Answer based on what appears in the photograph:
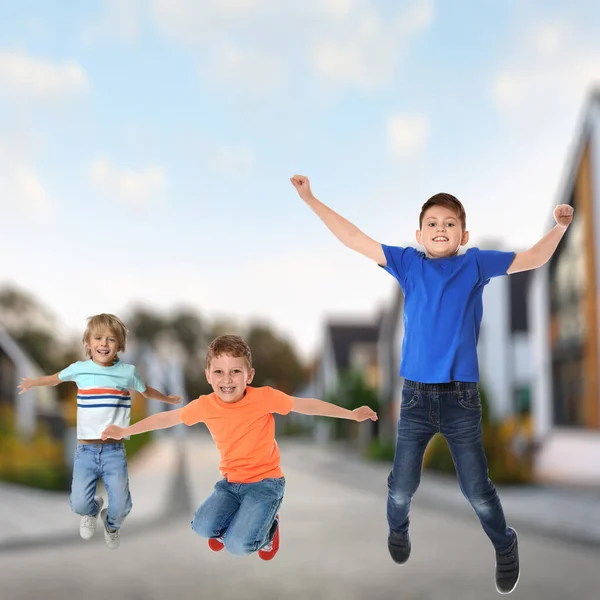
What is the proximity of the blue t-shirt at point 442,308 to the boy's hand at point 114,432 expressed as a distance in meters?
1.25

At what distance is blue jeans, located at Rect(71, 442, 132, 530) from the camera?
11.7 ft

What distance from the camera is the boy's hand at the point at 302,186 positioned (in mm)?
3441

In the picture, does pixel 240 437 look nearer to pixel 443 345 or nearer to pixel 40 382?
pixel 40 382

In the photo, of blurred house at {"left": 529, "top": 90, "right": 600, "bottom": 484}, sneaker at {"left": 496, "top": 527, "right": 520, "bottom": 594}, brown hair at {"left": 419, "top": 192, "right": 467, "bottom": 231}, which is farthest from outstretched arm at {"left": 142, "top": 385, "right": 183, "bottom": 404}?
blurred house at {"left": 529, "top": 90, "right": 600, "bottom": 484}

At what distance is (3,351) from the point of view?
2116 inches

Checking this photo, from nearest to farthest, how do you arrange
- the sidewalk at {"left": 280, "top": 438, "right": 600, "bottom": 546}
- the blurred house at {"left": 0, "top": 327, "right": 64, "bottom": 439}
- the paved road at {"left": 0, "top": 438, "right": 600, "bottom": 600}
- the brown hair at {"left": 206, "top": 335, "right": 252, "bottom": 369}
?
the brown hair at {"left": 206, "top": 335, "right": 252, "bottom": 369} < the paved road at {"left": 0, "top": 438, "right": 600, "bottom": 600} < the sidewalk at {"left": 280, "top": 438, "right": 600, "bottom": 546} < the blurred house at {"left": 0, "top": 327, "right": 64, "bottom": 439}

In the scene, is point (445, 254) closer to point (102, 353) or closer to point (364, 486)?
point (102, 353)

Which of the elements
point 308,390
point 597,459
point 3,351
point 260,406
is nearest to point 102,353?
point 260,406

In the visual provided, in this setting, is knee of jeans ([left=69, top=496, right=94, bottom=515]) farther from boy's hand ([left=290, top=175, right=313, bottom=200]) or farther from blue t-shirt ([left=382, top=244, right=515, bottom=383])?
boy's hand ([left=290, top=175, right=313, bottom=200])

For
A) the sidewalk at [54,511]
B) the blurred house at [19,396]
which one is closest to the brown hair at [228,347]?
the sidewalk at [54,511]

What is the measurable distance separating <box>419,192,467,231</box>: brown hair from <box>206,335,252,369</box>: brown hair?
95 cm

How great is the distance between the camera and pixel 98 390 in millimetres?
3654

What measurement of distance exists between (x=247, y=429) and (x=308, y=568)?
24812mm

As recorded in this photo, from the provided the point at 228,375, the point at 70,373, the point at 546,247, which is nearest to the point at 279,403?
the point at 228,375
